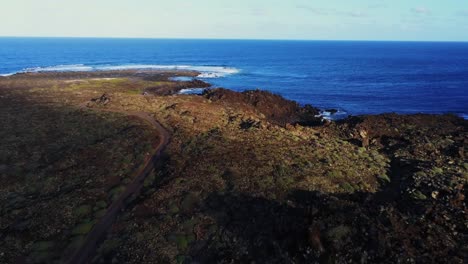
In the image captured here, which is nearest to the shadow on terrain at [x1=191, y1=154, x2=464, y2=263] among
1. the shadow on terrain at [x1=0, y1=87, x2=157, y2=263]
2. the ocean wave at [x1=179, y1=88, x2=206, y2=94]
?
the shadow on terrain at [x1=0, y1=87, x2=157, y2=263]

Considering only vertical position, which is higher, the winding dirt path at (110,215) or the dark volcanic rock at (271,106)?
the dark volcanic rock at (271,106)

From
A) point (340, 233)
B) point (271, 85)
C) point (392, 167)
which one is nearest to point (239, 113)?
point (392, 167)

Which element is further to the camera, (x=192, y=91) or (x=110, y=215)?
(x=192, y=91)

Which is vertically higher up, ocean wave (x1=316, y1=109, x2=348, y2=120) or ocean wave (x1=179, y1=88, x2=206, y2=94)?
ocean wave (x1=179, y1=88, x2=206, y2=94)

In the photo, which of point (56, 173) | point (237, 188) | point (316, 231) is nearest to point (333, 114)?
point (237, 188)

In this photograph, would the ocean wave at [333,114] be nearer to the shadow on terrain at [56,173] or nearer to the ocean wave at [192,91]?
the ocean wave at [192,91]

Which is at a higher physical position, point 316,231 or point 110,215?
point 316,231

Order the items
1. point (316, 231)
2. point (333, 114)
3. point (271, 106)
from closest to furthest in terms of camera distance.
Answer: point (316, 231), point (271, 106), point (333, 114)

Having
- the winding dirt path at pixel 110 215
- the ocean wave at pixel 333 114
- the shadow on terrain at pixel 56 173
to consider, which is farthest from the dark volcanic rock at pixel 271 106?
the winding dirt path at pixel 110 215

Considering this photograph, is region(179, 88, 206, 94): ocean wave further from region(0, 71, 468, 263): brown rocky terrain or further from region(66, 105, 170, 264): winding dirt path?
region(66, 105, 170, 264): winding dirt path

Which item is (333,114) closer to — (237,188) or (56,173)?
(237,188)
